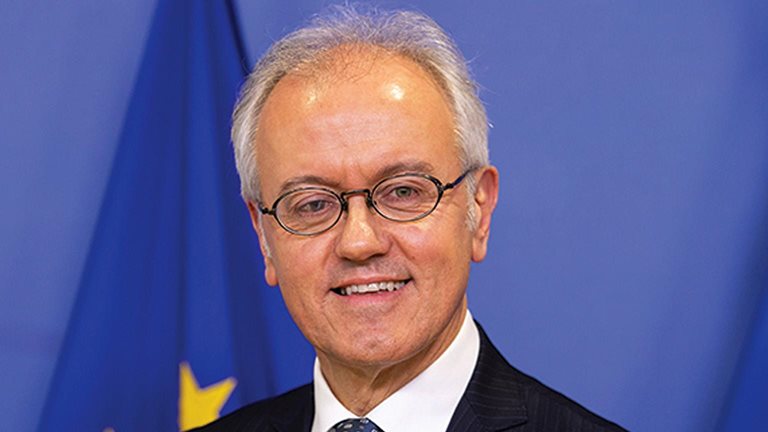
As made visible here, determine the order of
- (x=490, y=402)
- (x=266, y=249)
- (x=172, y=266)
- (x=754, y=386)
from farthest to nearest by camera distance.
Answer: (x=172, y=266) → (x=754, y=386) → (x=266, y=249) → (x=490, y=402)

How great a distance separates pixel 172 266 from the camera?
317 cm

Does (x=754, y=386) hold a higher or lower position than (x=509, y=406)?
higher

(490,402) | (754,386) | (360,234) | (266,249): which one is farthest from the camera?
(754,386)

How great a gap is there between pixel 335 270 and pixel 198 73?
3.21 feet

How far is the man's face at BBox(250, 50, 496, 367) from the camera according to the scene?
233 centimetres

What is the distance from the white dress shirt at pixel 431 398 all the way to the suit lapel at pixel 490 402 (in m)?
0.03

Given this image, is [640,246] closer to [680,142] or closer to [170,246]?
[680,142]

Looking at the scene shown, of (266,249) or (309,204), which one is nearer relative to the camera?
(309,204)

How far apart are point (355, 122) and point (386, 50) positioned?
0.22 metres

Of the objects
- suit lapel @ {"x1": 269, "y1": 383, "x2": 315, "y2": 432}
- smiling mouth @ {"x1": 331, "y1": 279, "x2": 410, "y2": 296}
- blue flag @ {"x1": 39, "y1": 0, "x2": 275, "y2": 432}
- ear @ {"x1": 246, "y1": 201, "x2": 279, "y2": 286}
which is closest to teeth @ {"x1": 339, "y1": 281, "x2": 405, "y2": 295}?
smiling mouth @ {"x1": 331, "y1": 279, "x2": 410, "y2": 296}

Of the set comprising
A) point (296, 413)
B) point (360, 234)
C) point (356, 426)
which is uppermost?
point (360, 234)

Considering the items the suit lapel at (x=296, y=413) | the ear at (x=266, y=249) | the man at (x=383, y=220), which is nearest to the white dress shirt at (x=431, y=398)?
the man at (x=383, y=220)

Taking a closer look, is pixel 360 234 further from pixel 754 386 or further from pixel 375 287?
pixel 754 386

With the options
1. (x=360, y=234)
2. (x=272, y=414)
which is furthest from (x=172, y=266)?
(x=360, y=234)
